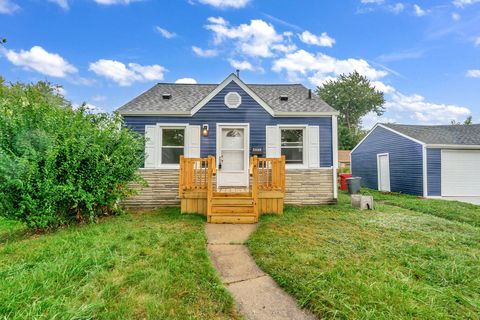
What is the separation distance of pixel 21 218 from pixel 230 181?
16.2 ft

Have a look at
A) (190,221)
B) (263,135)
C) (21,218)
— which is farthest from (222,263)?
(263,135)

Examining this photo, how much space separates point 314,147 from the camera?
7219 mm

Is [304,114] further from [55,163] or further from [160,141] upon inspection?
[55,163]

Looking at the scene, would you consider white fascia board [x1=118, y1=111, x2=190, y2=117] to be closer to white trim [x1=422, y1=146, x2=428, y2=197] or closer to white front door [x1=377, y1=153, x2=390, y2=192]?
white trim [x1=422, y1=146, x2=428, y2=197]

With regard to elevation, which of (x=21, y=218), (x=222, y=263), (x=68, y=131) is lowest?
(x=222, y=263)

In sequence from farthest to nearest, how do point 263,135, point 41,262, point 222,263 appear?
point 263,135, point 222,263, point 41,262

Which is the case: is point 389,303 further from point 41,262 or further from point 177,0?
point 177,0

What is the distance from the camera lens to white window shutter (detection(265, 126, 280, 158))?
7.18 metres

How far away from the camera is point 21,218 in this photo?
4238 millimetres

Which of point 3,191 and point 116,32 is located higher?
point 116,32

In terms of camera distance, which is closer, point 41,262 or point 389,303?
point 389,303

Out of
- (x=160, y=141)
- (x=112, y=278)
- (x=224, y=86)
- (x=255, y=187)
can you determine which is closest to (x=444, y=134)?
(x=224, y=86)

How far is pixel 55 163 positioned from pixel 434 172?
1374 centimetres

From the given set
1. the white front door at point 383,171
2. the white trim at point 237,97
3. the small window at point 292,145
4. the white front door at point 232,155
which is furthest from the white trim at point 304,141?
the white front door at point 383,171
